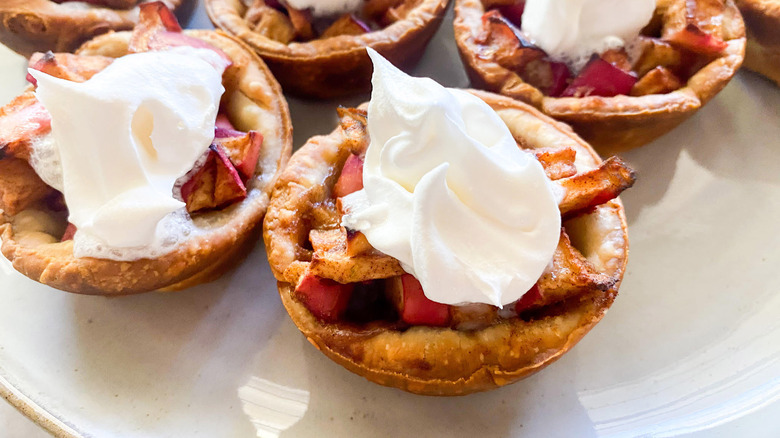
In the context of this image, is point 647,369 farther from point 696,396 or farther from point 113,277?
point 113,277

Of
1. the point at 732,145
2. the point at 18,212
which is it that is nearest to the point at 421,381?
the point at 18,212

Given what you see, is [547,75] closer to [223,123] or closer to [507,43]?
[507,43]

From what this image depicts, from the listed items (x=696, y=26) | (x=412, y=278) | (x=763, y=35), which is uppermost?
(x=696, y=26)

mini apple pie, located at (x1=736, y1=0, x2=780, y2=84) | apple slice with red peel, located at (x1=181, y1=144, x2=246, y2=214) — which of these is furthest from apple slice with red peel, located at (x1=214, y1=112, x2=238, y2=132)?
mini apple pie, located at (x1=736, y1=0, x2=780, y2=84)

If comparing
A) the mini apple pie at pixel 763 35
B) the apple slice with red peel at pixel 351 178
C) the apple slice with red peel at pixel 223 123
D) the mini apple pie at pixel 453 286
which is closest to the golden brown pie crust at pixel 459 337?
the mini apple pie at pixel 453 286

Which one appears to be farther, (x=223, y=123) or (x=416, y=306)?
(x=223, y=123)

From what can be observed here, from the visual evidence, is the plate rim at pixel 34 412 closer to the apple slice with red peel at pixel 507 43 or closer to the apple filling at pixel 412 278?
the apple filling at pixel 412 278

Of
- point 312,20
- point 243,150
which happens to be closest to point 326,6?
point 312,20
